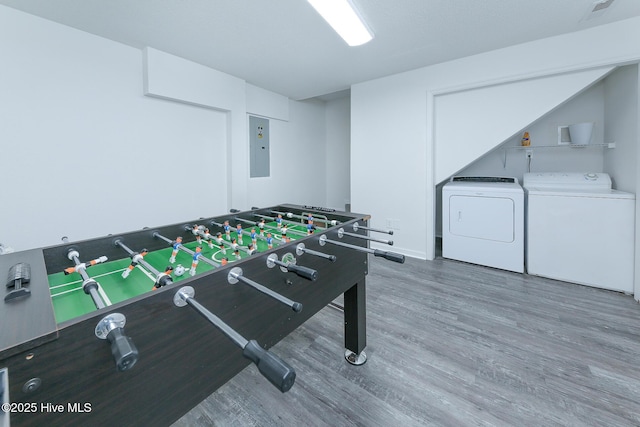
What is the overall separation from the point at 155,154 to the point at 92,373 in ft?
8.64

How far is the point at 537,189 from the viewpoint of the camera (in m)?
2.87

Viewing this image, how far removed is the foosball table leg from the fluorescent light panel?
1.84 meters

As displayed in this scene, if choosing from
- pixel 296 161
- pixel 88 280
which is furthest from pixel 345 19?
pixel 296 161

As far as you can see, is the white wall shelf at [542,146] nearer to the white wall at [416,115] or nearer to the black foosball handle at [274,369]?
the white wall at [416,115]

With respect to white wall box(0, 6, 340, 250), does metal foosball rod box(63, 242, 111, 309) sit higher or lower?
lower

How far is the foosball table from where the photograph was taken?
541 mm

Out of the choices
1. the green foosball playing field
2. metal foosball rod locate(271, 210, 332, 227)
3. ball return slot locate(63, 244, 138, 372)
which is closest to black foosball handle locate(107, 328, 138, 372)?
ball return slot locate(63, 244, 138, 372)

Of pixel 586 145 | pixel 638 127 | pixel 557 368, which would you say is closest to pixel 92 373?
pixel 557 368

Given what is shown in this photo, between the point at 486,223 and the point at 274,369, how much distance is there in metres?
3.17

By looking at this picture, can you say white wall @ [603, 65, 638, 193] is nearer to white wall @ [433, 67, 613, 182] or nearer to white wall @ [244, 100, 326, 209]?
white wall @ [433, 67, 613, 182]

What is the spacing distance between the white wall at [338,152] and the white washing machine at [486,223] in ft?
6.76

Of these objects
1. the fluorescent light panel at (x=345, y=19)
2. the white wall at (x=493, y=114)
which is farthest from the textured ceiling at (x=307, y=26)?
the white wall at (x=493, y=114)

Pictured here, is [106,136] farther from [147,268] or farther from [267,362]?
[267,362]

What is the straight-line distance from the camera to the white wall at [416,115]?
2.49 metres
